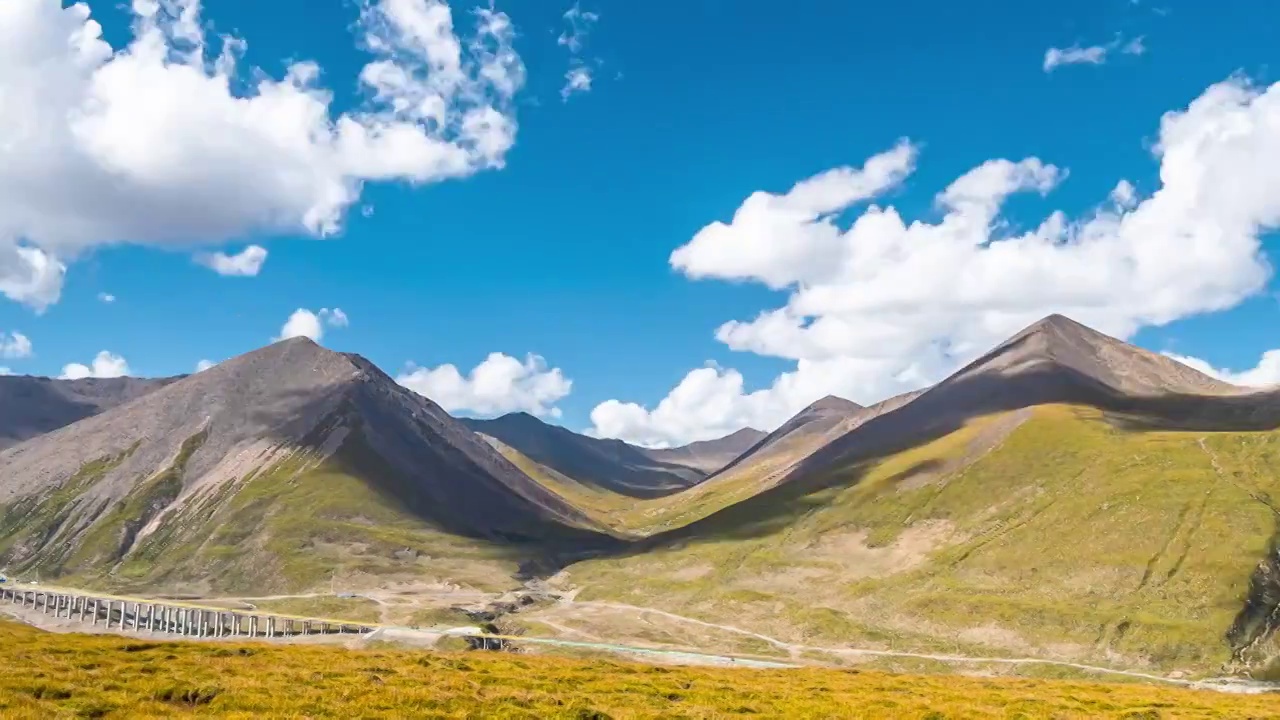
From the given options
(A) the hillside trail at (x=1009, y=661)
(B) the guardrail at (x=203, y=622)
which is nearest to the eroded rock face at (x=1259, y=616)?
(A) the hillside trail at (x=1009, y=661)

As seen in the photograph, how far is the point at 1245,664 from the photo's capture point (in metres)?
150

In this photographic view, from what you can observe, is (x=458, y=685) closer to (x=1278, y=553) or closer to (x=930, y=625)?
(x=930, y=625)

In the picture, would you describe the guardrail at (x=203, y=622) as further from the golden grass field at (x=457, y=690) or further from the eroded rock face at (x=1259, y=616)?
the eroded rock face at (x=1259, y=616)

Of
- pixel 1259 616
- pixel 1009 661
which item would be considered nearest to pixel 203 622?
pixel 1009 661

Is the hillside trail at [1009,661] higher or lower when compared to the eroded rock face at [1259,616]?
lower

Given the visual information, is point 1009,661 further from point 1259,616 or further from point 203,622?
point 203,622

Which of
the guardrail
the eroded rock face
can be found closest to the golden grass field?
the guardrail

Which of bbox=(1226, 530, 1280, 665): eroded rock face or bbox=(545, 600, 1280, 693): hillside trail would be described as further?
bbox=(1226, 530, 1280, 665): eroded rock face

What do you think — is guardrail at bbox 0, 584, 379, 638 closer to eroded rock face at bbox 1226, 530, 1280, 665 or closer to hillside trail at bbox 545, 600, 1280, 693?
hillside trail at bbox 545, 600, 1280, 693

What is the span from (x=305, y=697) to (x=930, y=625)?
186 metres

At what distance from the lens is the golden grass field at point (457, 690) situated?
29703mm

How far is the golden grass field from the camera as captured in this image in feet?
97.5

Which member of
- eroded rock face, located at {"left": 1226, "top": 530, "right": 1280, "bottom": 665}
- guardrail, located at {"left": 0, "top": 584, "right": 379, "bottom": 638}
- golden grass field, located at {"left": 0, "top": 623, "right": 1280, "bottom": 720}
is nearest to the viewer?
golden grass field, located at {"left": 0, "top": 623, "right": 1280, "bottom": 720}

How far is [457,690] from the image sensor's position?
35438mm
